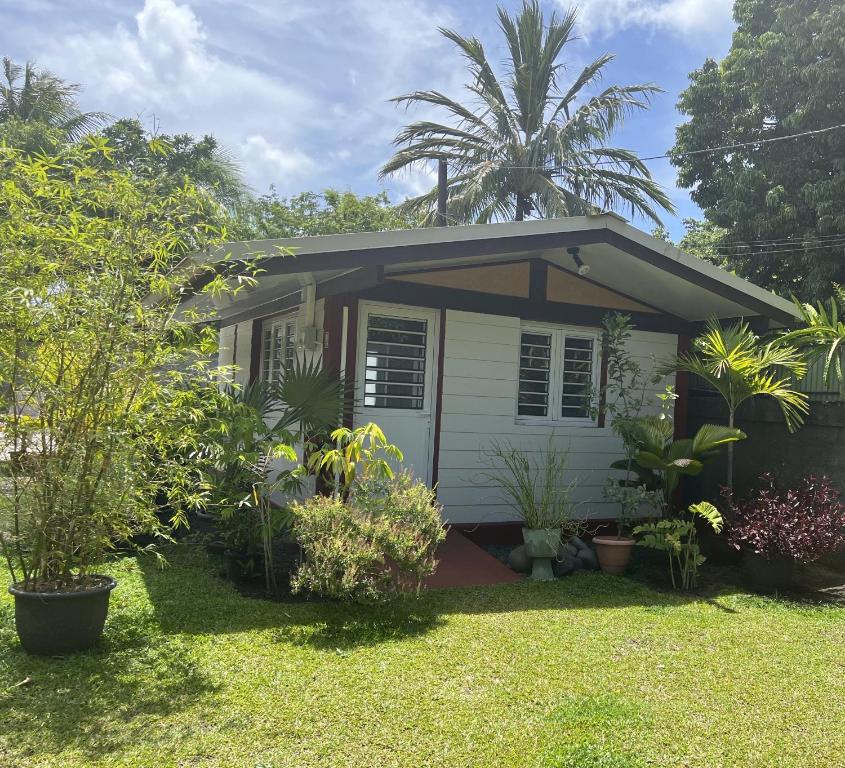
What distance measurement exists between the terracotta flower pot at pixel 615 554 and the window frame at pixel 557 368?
5.47 ft

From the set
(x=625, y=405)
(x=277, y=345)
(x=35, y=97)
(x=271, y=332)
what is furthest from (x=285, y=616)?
(x=35, y=97)

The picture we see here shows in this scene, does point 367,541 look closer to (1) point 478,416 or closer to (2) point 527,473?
(2) point 527,473

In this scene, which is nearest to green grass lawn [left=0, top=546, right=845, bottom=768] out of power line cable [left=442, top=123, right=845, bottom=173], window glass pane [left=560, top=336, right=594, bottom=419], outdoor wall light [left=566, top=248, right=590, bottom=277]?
window glass pane [left=560, top=336, right=594, bottom=419]

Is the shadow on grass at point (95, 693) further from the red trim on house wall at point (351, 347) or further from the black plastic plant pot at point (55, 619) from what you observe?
the red trim on house wall at point (351, 347)

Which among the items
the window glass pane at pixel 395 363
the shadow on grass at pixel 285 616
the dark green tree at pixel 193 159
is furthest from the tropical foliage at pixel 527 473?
the dark green tree at pixel 193 159

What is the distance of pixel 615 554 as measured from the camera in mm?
6320

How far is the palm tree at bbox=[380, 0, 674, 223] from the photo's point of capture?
1708cm

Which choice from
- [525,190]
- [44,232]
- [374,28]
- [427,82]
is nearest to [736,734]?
[44,232]

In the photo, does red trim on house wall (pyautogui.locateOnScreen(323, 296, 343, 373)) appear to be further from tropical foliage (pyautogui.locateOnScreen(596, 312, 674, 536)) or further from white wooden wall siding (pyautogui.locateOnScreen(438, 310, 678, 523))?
tropical foliage (pyautogui.locateOnScreen(596, 312, 674, 536))

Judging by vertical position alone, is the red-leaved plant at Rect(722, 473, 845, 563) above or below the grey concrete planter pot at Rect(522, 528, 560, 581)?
above

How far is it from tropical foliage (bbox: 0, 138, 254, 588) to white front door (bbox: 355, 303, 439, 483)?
2814 mm

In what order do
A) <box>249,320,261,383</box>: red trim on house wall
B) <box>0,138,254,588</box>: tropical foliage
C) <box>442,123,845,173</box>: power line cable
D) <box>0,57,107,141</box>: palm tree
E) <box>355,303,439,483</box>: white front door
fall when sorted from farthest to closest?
<box>0,57,107,141</box>: palm tree
<box>442,123,845,173</box>: power line cable
<box>249,320,261,383</box>: red trim on house wall
<box>355,303,439,483</box>: white front door
<box>0,138,254,588</box>: tropical foliage

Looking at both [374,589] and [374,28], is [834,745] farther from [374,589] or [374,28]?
[374,28]

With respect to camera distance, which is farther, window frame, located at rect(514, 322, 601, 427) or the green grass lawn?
window frame, located at rect(514, 322, 601, 427)
